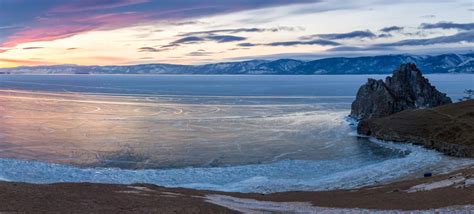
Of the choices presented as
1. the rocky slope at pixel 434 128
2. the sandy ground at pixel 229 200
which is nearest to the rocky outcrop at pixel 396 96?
the rocky slope at pixel 434 128

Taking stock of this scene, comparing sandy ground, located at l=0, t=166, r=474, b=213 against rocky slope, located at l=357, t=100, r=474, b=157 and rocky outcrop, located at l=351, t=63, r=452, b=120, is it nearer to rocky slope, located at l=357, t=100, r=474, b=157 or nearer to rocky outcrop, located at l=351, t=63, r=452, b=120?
rocky slope, located at l=357, t=100, r=474, b=157

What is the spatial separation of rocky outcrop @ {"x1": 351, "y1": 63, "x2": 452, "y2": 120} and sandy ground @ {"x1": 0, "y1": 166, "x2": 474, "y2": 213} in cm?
5779

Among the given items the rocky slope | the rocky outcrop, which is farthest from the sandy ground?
the rocky outcrop

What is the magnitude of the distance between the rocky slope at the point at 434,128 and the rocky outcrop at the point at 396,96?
14.8m

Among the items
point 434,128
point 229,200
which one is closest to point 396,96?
point 434,128

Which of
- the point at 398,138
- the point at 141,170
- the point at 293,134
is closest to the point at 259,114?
the point at 293,134

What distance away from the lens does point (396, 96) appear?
92.4m

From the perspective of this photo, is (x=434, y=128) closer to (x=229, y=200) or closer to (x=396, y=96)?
(x=396, y=96)

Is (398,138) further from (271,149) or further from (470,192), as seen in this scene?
(470,192)

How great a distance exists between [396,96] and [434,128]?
28.6 m

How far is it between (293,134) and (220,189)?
108ft

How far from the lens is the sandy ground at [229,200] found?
24.5 meters

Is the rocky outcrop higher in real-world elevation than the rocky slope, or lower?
higher

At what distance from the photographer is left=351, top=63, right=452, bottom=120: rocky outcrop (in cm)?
8994
